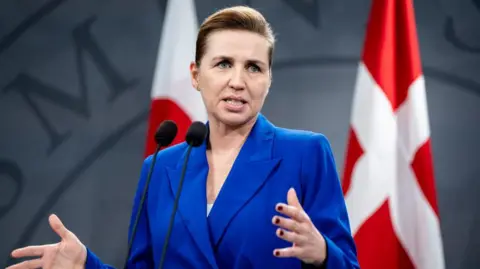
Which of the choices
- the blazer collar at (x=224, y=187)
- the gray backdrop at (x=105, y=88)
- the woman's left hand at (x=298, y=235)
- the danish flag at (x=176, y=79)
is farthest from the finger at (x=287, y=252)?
the gray backdrop at (x=105, y=88)

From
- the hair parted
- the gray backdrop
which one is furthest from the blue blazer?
the gray backdrop

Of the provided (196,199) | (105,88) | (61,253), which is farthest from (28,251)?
(105,88)

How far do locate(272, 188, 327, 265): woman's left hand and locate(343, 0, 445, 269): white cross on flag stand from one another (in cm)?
134

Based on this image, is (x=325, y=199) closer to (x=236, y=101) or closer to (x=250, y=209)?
(x=250, y=209)

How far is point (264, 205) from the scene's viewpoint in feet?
3.98

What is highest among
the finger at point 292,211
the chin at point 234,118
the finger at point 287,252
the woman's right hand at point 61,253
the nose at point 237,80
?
the nose at point 237,80

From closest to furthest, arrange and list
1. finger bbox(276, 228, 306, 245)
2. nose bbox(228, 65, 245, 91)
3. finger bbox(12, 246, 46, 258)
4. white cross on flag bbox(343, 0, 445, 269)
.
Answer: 1. finger bbox(276, 228, 306, 245)
2. finger bbox(12, 246, 46, 258)
3. nose bbox(228, 65, 245, 91)
4. white cross on flag bbox(343, 0, 445, 269)

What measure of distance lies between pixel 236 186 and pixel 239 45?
1.00 ft

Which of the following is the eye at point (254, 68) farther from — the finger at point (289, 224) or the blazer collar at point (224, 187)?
the finger at point (289, 224)

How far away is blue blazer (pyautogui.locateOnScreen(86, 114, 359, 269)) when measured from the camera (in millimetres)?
1187

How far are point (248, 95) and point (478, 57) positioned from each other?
1.82 metres

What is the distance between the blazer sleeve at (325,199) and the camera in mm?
1187

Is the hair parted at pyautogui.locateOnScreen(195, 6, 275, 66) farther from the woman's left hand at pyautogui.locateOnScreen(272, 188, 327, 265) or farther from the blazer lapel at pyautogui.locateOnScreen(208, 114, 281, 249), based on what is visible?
the woman's left hand at pyautogui.locateOnScreen(272, 188, 327, 265)

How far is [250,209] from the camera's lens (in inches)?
47.8
